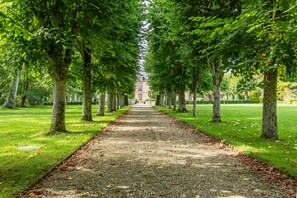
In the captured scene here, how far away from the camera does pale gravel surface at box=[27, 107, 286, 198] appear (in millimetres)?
5051

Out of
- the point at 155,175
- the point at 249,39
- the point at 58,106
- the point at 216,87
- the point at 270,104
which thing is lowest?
the point at 155,175

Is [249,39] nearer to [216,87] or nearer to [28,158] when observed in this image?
[28,158]

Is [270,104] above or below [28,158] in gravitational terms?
above

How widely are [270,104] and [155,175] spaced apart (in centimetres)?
630

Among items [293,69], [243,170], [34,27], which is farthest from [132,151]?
[34,27]

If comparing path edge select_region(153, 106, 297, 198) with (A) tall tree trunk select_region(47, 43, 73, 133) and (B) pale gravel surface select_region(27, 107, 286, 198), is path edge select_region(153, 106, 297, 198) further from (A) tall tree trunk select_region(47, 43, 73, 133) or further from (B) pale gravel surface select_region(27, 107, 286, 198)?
(A) tall tree trunk select_region(47, 43, 73, 133)

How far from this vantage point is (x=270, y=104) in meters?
10.6

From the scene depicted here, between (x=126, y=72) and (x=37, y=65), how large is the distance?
13.0 m

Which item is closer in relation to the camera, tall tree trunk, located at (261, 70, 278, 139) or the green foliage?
tall tree trunk, located at (261, 70, 278, 139)

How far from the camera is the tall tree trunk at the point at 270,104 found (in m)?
10.5

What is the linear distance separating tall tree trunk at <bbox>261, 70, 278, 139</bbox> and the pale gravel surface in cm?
269

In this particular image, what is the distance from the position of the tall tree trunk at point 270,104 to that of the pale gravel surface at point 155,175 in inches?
106

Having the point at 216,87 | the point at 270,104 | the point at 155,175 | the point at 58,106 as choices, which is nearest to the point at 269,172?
the point at 155,175

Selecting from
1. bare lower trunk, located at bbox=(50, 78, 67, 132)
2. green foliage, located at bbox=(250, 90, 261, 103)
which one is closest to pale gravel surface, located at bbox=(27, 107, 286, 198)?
bare lower trunk, located at bbox=(50, 78, 67, 132)
